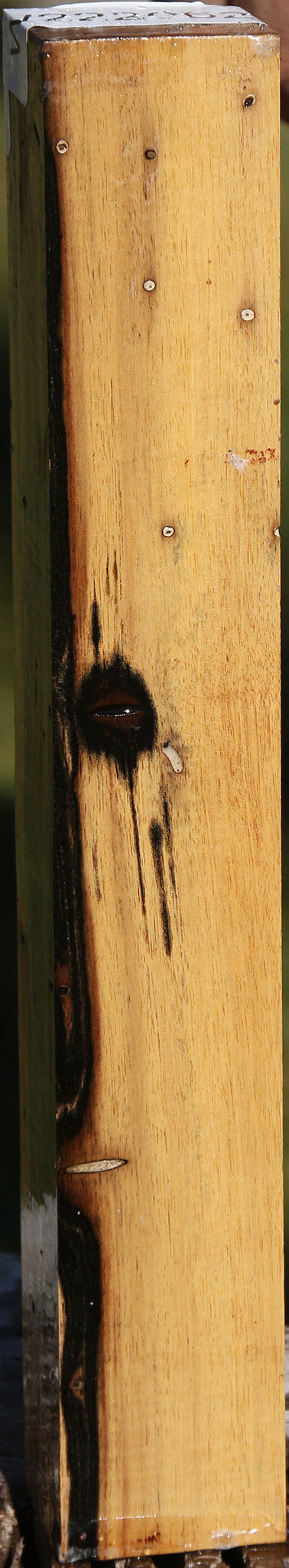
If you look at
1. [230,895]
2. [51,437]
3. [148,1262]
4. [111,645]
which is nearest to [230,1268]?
[148,1262]

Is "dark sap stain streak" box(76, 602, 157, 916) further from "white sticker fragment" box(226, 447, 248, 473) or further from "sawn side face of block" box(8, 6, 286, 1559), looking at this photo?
"white sticker fragment" box(226, 447, 248, 473)

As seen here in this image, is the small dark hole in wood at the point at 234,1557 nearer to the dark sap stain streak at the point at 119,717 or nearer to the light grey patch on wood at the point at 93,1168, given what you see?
the light grey patch on wood at the point at 93,1168

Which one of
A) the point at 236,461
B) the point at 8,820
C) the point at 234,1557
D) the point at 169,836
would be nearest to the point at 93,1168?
the point at 169,836

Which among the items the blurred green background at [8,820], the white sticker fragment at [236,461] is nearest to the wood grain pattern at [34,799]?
the white sticker fragment at [236,461]

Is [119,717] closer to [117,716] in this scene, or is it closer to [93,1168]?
[117,716]

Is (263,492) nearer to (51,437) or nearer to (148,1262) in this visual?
(51,437)

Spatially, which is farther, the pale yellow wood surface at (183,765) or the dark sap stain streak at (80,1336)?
the dark sap stain streak at (80,1336)

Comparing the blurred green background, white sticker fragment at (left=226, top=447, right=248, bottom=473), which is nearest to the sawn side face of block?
white sticker fragment at (left=226, top=447, right=248, bottom=473)

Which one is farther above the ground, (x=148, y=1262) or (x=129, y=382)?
(x=129, y=382)
